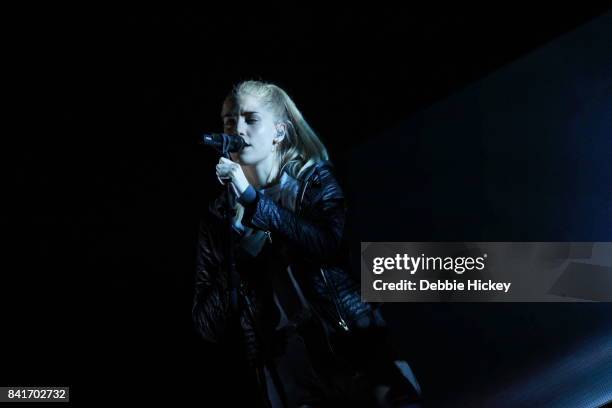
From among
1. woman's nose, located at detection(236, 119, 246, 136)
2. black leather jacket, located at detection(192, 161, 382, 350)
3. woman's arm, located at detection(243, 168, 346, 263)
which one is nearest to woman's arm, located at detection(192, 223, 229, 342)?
black leather jacket, located at detection(192, 161, 382, 350)

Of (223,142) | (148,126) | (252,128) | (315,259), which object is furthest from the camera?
(148,126)

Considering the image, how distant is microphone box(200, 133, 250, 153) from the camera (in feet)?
8.98

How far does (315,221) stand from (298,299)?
1.12ft

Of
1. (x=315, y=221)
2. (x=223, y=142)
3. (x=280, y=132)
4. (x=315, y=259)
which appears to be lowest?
(x=315, y=259)

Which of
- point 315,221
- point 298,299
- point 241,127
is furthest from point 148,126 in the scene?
point 298,299

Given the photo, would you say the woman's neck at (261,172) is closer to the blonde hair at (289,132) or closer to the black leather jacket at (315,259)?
the blonde hair at (289,132)

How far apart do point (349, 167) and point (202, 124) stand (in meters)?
0.70

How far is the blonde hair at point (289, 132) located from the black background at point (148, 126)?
0.16ft

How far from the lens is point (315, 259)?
3.10 m

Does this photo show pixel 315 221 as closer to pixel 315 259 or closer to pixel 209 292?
pixel 315 259

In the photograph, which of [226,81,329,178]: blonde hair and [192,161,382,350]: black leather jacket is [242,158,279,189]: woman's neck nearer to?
[226,81,329,178]: blonde hair

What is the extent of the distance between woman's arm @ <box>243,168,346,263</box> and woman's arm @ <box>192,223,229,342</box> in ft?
0.98

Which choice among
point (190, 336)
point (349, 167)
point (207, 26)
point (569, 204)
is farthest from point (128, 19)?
point (569, 204)

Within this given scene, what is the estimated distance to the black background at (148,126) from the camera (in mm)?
3297
